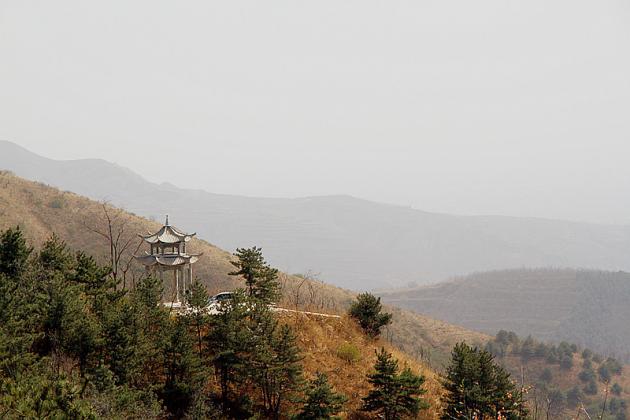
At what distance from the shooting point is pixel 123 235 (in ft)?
329

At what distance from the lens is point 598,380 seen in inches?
4094

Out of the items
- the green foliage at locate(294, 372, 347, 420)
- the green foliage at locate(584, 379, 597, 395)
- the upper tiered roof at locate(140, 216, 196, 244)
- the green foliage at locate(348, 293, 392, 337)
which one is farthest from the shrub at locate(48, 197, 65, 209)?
the green foliage at locate(584, 379, 597, 395)

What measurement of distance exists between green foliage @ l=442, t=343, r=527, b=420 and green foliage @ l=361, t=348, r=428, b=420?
2.07 meters

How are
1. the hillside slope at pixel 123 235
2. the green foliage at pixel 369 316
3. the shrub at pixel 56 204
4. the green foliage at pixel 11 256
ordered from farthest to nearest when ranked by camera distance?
1. the shrub at pixel 56 204
2. the hillside slope at pixel 123 235
3. the green foliage at pixel 369 316
4. the green foliage at pixel 11 256

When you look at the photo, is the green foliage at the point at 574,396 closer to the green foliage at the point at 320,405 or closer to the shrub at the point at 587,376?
the shrub at the point at 587,376

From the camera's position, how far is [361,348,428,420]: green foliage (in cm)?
2675

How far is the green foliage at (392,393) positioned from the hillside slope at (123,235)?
56383mm

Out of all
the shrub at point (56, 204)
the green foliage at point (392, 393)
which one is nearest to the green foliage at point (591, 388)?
the green foliage at point (392, 393)

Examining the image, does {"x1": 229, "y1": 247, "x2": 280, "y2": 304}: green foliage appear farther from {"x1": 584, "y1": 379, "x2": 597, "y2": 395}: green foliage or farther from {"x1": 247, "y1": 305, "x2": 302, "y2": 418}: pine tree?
{"x1": 584, "y1": 379, "x2": 597, "y2": 395}: green foliage

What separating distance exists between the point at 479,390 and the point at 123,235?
8844cm

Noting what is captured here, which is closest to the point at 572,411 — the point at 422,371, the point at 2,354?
the point at 422,371

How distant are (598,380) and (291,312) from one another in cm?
9707

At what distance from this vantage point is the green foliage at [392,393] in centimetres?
2675

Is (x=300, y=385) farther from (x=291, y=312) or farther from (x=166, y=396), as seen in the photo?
(x=291, y=312)
